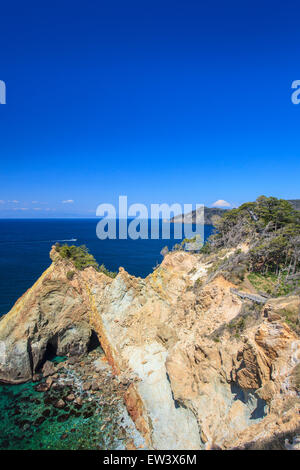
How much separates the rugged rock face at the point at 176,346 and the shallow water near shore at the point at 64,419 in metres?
1.23

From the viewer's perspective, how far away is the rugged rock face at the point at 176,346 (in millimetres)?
10562

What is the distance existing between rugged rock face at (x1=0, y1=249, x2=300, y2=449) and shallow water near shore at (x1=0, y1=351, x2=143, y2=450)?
4.05ft

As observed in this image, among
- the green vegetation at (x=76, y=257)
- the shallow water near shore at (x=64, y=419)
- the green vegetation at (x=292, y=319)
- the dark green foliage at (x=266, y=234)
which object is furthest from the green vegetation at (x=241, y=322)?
the green vegetation at (x=76, y=257)

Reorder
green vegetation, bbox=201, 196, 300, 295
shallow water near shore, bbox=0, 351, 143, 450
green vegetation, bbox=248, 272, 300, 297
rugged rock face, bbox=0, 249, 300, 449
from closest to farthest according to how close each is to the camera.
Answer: rugged rock face, bbox=0, 249, 300, 449 < shallow water near shore, bbox=0, 351, 143, 450 < green vegetation, bbox=248, 272, 300, 297 < green vegetation, bbox=201, 196, 300, 295

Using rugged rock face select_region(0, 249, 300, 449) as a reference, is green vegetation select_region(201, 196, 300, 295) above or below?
above

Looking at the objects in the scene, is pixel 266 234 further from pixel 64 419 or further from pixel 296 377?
pixel 64 419

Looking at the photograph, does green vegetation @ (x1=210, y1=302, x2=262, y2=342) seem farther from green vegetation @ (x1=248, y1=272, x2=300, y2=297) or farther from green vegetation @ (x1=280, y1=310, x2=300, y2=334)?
green vegetation @ (x1=280, y1=310, x2=300, y2=334)

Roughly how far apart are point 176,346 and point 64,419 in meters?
9.97

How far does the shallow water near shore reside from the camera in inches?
671

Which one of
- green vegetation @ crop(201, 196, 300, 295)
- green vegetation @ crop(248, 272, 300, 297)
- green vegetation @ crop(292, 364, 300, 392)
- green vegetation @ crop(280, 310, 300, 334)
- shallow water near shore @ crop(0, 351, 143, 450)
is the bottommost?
shallow water near shore @ crop(0, 351, 143, 450)

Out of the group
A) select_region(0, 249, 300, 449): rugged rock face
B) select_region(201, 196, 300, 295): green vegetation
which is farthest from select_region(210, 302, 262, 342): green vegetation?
select_region(201, 196, 300, 295): green vegetation

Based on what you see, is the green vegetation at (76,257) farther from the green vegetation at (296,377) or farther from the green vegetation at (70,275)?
the green vegetation at (296,377)

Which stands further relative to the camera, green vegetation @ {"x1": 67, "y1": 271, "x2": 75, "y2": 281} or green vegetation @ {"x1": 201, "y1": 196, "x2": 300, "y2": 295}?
green vegetation @ {"x1": 67, "y1": 271, "x2": 75, "y2": 281}

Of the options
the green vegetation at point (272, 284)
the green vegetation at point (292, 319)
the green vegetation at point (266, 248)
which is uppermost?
the green vegetation at point (266, 248)
